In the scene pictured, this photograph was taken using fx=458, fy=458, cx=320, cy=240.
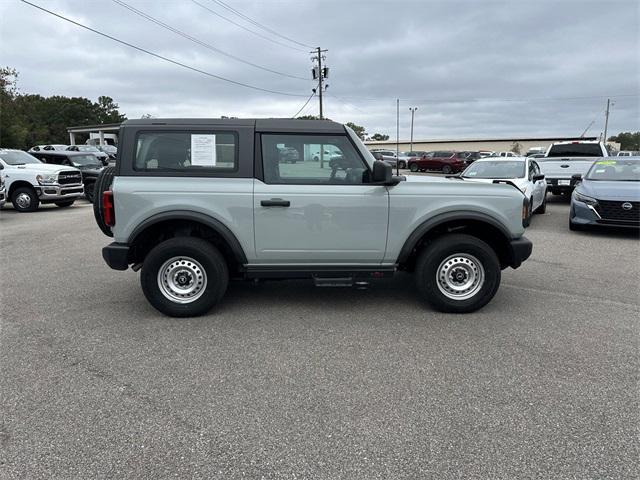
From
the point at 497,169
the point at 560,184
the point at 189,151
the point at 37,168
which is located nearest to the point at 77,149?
the point at 37,168

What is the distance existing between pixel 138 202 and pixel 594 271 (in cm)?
606

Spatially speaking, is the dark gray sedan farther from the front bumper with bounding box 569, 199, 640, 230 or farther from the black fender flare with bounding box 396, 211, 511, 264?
the black fender flare with bounding box 396, 211, 511, 264

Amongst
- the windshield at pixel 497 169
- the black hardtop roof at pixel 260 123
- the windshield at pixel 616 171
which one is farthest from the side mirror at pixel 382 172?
the windshield at pixel 616 171

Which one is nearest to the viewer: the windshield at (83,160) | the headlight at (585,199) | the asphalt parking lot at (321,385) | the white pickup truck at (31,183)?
the asphalt parking lot at (321,385)

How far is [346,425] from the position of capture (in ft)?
9.23

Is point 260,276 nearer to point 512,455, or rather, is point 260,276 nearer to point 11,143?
point 512,455

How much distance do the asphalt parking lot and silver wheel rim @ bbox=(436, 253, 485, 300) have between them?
0.94 feet

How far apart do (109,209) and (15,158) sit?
12.6 m

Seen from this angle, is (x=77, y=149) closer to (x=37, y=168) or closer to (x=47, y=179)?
(x=37, y=168)

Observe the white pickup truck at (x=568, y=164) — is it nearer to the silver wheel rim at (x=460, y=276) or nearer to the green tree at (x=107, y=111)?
the silver wheel rim at (x=460, y=276)

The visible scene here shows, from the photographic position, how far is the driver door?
4496 millimetres

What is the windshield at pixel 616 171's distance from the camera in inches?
379

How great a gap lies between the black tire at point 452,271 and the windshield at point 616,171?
670cm

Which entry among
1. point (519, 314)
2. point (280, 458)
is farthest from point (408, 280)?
point (280, 458)
